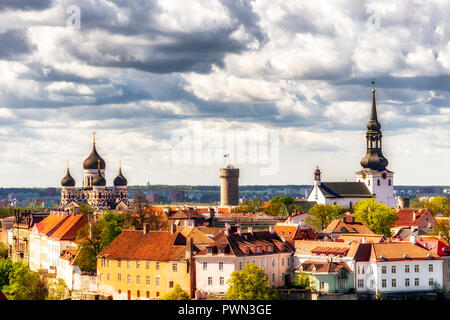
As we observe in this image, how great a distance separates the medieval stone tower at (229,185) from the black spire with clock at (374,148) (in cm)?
2476

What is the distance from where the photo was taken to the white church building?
481 ft

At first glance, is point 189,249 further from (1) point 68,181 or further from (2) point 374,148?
(1) point 68,181

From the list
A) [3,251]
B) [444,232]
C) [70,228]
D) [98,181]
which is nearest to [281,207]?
[3,251]

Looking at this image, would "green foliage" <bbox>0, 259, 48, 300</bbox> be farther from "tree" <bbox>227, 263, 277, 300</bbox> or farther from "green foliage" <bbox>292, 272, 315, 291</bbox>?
"green foliage" <bbox>292, 272, 315, 291</bbox>

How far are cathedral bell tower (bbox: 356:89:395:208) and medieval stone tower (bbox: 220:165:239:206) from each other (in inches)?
960

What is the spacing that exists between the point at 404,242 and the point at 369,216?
30564 mm

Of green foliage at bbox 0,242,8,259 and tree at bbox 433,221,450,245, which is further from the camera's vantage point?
green foliage at bbox 0,242,8,259

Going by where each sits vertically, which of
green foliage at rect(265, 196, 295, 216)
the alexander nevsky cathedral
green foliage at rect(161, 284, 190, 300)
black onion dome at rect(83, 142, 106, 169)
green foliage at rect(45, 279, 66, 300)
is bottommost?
green foliage at rect(45, 279, 66, 300)

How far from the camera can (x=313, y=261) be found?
6681cm

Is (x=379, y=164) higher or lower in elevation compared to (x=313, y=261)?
higher

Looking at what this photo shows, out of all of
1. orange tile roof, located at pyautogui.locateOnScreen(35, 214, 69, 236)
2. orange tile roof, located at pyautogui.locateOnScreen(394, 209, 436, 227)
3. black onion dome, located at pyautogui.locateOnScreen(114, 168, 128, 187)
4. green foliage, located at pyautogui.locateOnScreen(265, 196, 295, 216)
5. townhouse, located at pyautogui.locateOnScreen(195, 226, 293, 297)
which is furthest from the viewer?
black onion dome, located at pyautogui.locateOnScreen(114, 168, 128, 187)

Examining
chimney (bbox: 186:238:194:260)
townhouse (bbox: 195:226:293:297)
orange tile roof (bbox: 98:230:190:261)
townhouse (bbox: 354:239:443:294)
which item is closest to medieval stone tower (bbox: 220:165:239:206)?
orange tile roof (bbox: 98:230:190:261)
